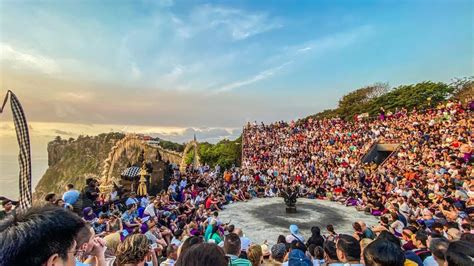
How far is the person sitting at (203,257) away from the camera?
179 cm

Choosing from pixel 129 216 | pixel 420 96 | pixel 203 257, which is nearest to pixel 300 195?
pixel 129 216

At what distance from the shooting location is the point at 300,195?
17938 millimetres

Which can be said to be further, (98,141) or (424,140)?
(98,141)

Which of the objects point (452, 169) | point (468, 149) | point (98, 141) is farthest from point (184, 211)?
point (98, 141)

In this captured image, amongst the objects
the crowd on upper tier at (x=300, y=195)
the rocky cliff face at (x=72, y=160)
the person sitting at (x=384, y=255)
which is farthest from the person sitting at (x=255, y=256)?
the rocky cliff face at (x=72, y=160)

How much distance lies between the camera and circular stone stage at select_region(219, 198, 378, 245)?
33.3ft

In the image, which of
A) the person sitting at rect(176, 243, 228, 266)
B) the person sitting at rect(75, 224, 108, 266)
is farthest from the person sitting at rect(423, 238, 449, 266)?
the person sitting at rect(75, 224, 108, 266)

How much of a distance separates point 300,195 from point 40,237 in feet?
58.9

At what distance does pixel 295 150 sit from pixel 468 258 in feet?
74.6

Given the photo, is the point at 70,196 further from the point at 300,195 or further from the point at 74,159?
the point at 74,159

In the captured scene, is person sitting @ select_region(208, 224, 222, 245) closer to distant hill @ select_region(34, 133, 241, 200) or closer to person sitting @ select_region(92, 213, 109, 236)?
person sitting @ select_region(92, 213, 109, 236)

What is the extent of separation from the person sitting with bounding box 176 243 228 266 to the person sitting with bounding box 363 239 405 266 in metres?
1.68

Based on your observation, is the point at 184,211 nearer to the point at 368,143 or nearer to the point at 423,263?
the point at 423,263

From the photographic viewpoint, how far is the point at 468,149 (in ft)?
46.4
